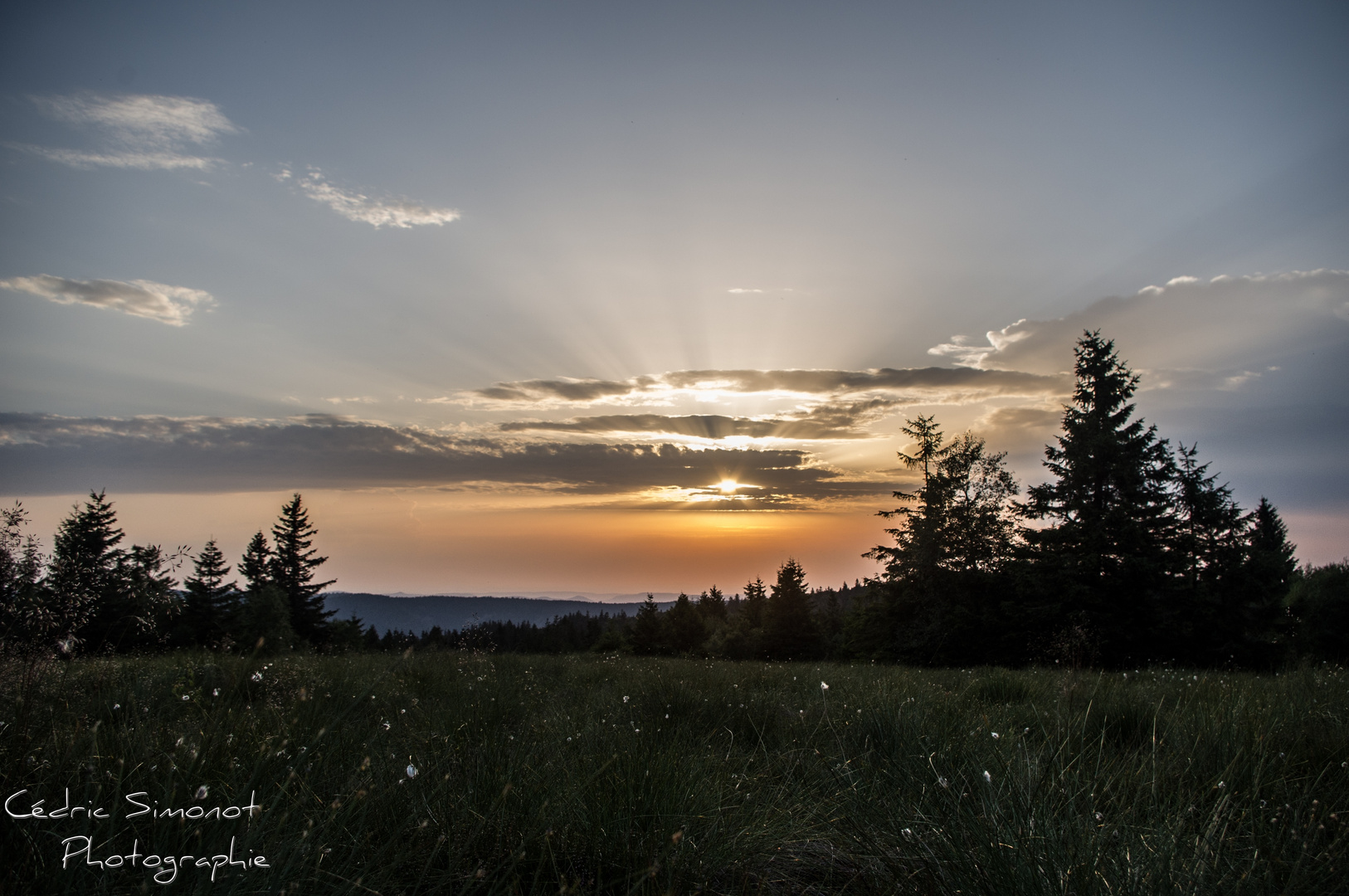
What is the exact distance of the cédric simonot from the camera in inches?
62.7

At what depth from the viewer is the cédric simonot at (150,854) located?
159cm

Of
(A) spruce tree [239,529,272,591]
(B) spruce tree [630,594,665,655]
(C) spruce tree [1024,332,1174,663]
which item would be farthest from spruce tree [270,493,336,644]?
(C) spruce tree [1024,332,1174,663]

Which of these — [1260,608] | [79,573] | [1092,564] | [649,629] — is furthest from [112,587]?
[649,629]

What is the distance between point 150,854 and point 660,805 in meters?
1.61

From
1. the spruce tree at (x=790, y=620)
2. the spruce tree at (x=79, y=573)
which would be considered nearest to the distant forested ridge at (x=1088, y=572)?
the spruce tree at (x=79, y=573)

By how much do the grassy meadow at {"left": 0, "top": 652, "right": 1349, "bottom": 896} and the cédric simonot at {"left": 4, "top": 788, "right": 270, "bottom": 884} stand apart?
0.01 m

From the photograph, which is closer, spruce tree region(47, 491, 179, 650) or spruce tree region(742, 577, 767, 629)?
spruce tree region(47, 491, 179, 650)

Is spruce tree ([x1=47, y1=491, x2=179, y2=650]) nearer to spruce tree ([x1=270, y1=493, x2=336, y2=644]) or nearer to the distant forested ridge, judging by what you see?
the distant forested ridge

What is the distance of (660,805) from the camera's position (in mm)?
2377

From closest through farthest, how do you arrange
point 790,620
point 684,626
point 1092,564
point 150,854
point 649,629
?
1. point 150,854
2. point 1092,564
3. point 790,620
4. point 684,626
5. point 649,629

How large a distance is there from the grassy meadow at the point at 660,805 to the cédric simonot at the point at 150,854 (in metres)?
0.01

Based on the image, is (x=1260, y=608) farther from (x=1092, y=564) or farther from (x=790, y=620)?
(x=790, y=620)

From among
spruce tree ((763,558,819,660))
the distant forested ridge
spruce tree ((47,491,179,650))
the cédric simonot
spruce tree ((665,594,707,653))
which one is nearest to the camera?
the cédric simonot

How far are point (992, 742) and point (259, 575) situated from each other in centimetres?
7081
